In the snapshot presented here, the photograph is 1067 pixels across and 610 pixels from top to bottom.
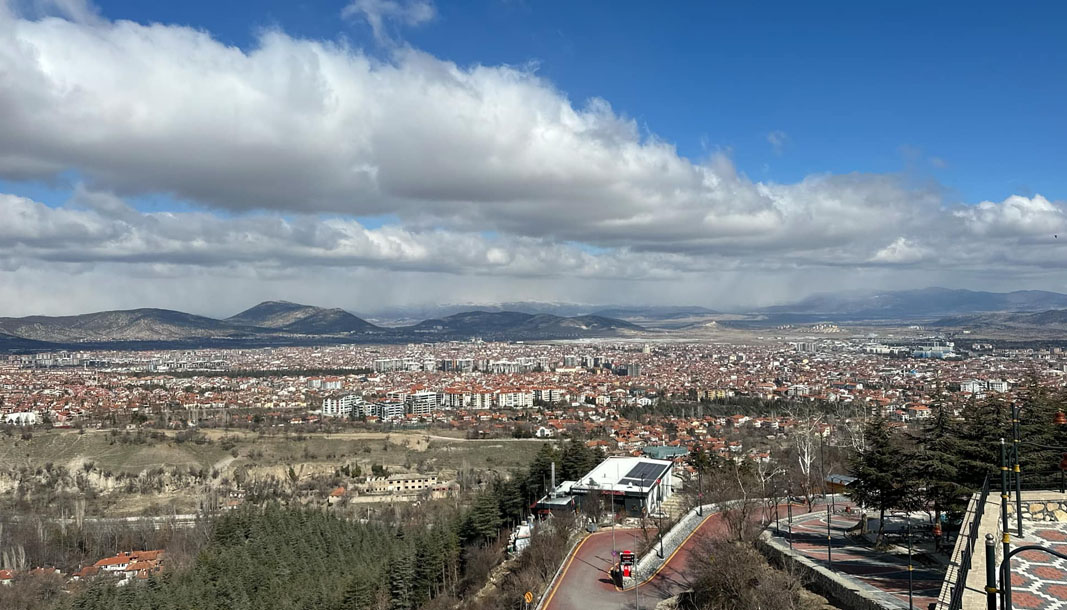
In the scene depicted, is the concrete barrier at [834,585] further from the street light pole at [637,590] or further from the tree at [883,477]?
the street light pole at [637,590]

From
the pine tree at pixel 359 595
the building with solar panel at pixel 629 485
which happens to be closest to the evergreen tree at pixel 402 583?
the pine tree at pixel 359 595

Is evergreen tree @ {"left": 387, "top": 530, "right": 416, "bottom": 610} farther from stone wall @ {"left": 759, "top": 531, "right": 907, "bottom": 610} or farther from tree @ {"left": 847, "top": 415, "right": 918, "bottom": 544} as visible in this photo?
tree @ {"left": 847, "top": 415, "right": 918, "bottom": 544}

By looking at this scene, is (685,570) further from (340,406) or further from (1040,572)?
(340,406)

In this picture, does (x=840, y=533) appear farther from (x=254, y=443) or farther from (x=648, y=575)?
(x=254, y=443)

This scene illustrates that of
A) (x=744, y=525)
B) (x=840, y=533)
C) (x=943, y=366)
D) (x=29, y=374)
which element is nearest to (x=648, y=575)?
(x=744, y=525)

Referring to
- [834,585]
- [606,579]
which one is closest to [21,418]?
[606,579]

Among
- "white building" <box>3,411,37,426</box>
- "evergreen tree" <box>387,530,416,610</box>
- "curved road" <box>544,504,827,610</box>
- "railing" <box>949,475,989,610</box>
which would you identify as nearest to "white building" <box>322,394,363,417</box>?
"white building" <box>3,411,37,426</box>
